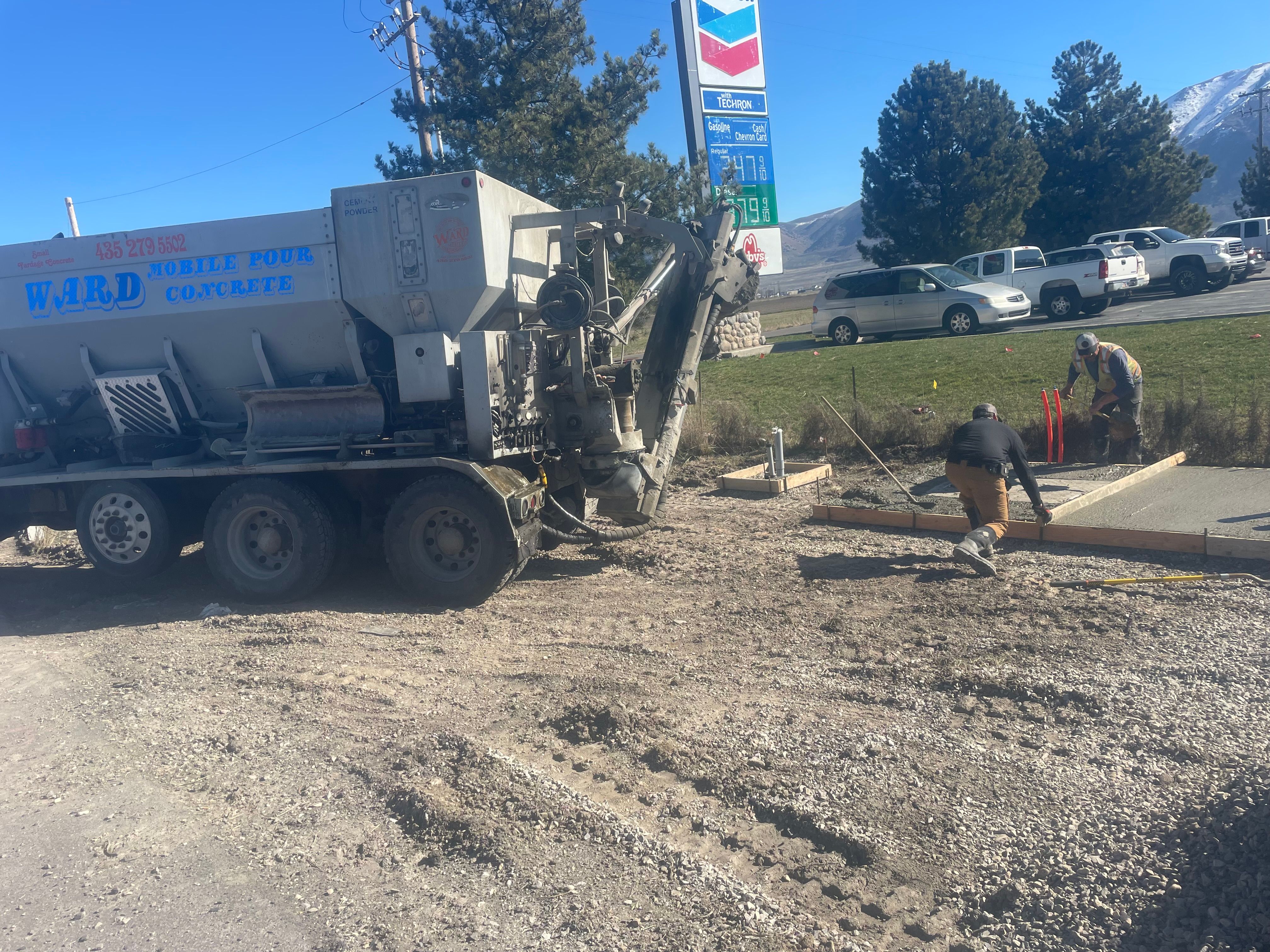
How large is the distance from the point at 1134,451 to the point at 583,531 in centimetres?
610

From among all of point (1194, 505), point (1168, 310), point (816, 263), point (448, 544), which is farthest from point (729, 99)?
point (816, 263)

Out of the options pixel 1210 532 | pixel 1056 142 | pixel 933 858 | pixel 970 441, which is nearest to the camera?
pixel 933 858

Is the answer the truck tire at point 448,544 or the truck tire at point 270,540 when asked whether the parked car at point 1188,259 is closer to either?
the truck tire at point 448,544

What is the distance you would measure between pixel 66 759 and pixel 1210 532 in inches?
Result: 307

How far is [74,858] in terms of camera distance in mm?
3805

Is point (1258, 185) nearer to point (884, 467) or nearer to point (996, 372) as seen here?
point (996, 372)

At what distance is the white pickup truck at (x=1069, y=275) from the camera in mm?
20141

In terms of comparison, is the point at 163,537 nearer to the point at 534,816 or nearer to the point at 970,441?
the point at 534,816

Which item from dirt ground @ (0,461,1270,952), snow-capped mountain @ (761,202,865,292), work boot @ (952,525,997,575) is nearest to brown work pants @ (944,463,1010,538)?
work boot @ (952,525,997,575)

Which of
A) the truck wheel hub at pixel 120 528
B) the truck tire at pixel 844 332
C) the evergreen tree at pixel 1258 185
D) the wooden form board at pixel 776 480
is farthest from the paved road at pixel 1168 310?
the evergreen tree at pixel 1258 185

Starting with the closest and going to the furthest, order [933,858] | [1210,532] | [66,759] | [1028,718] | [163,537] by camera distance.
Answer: [933,858]
[1028,718]
[66,759]
[1210,532]
[163,537]

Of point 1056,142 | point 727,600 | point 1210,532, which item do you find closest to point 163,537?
point 727,600

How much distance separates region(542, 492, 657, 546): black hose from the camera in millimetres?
7797

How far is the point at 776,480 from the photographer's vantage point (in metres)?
10.4
